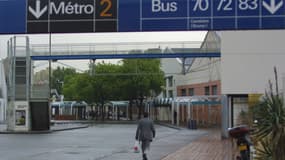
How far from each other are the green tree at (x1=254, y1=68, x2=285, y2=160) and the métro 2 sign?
3.83m

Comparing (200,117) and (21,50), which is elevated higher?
(21,50)

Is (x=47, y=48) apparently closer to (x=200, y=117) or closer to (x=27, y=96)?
(x=27, y=96)

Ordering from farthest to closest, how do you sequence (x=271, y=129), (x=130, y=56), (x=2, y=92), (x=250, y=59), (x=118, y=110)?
(x=118, y=110)
(x=2, y=92)
(x=130, y=56)
(x=250, y=59)
(x=271, y=129)

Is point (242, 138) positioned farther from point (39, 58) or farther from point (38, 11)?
point (39, 58)

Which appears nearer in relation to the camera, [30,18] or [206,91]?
[30,18]

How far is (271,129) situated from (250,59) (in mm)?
18931

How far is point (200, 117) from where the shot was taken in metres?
56.5

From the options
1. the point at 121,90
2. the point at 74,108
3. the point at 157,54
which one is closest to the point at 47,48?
the point at 157,54

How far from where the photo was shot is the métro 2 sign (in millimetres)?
15703

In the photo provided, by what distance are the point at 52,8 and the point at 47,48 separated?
2868cm

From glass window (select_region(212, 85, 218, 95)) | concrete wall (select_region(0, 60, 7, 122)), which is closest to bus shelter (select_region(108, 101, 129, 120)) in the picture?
concrete wall (select_region(0, 60, 7, 122))

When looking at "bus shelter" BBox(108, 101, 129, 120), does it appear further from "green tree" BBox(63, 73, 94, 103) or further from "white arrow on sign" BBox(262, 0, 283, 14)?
"white arrow on sign" BBox(262, 0, 283, 14)

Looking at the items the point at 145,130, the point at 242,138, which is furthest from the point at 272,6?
the point at 145,130

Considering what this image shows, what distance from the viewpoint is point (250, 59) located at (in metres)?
30.5
